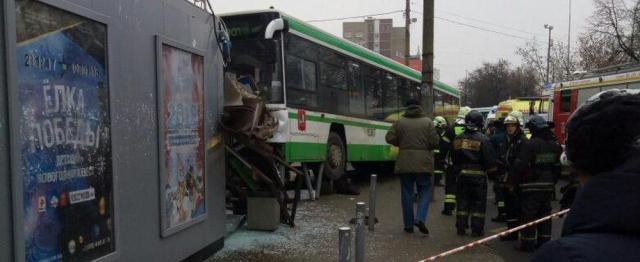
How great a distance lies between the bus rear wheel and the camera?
413 inches

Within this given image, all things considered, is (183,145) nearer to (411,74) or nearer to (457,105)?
(411,74)

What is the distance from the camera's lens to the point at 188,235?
17.2 ft

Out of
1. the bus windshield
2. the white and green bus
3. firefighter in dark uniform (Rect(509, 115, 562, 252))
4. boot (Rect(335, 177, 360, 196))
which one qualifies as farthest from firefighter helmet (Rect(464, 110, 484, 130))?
boot (Rect(335, 177, 360, 196))


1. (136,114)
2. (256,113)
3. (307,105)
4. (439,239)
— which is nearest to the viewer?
(136,114)

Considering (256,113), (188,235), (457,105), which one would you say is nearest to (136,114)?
(188,235)

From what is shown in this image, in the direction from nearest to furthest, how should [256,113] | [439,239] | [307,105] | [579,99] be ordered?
[256,113] < [439,239] < [307,105] < [579,99]

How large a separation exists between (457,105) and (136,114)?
1970cm

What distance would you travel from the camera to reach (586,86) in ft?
48.2

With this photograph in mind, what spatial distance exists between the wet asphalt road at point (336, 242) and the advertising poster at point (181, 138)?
0.91 m

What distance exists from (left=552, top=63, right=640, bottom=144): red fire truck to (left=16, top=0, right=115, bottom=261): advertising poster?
1196 cm

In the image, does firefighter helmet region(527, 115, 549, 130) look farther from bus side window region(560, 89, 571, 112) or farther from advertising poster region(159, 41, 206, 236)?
bus side window region(560, 89, 571, 112)

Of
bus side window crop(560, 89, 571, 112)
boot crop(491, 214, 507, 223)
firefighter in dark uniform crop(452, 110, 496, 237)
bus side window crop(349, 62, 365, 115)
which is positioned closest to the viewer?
firefighter in dark uniform crop(452, 110, 496, 237)

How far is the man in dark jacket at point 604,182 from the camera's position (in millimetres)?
1129

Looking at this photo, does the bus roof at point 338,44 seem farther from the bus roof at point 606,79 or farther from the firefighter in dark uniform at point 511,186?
the bus roof at point 606,79
